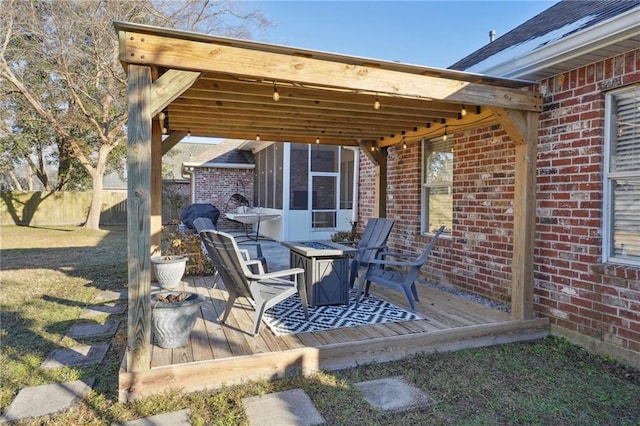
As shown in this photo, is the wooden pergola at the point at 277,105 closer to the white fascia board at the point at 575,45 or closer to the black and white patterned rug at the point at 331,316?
the white fascia board at the point at 575,45

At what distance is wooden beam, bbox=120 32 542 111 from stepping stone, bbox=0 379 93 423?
2.37 m

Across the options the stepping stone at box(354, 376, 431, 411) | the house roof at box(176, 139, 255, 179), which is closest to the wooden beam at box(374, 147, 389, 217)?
the stepping stone at box(354, 376, 431, 411)

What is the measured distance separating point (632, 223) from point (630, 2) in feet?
6.56

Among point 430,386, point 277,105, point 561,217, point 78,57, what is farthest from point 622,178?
point 78,57

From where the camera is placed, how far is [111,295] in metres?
5.42

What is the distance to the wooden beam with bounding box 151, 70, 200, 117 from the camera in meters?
2.83

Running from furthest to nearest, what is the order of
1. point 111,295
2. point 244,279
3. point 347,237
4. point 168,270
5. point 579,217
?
point 347,237 → point 111,295 → point 168,270 → point 579,217 → point 244,279

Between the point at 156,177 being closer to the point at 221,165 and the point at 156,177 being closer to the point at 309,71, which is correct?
the point at 309,71

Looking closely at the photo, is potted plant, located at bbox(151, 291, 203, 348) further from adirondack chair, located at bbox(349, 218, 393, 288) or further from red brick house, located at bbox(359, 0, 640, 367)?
red brick house, located at bbox(359, 0, 640, 367)

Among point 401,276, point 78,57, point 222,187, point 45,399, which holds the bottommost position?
point 45,399

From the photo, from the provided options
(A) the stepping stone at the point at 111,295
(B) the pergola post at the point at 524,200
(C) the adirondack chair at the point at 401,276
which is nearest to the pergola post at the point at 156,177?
(A) the stepping stone at the point at 111,295

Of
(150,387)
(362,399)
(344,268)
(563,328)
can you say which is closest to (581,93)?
(563,328)

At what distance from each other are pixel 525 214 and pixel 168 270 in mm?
3964

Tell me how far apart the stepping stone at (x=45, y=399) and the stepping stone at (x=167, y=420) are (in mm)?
587
